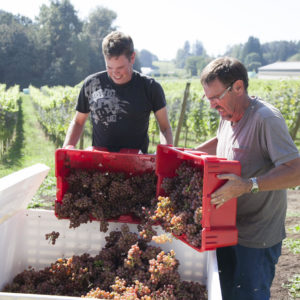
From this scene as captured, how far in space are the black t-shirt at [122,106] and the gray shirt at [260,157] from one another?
91 cm

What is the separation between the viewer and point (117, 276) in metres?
1.91

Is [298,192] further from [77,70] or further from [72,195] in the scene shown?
[77,70]

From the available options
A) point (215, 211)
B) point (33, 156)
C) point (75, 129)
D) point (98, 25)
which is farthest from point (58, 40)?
point (215, 211)

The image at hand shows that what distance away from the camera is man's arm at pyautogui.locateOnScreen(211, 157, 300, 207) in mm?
1574

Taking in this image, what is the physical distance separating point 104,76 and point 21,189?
1.13 meters

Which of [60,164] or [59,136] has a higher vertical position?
[60,164]

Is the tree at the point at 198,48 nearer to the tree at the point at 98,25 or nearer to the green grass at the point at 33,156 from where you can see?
the tree at the point at 98,25

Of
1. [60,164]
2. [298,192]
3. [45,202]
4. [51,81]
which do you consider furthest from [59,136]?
[51,81]

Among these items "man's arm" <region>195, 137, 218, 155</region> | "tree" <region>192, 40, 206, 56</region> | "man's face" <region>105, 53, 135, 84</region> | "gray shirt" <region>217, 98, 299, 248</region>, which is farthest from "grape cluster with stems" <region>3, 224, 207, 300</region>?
"tree" <region>192, 40, 206, 56</region>

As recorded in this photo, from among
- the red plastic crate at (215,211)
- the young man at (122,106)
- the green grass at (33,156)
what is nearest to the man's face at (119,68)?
the young man at (122,106)

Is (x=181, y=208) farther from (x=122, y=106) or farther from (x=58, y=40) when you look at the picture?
(x=58, y=40)

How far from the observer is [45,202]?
5.38 m

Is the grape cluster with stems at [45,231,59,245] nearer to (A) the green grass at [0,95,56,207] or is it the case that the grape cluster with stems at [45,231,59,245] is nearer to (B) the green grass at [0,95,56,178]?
(A) the green grass at [0,95,56,207]

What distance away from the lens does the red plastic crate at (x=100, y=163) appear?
2.14 m
